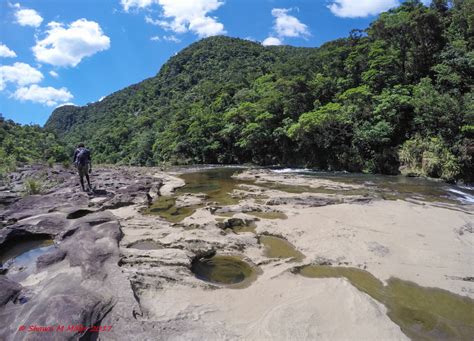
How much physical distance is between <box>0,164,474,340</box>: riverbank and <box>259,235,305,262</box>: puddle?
32mm

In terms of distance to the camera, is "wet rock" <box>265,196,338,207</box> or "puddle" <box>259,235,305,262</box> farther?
"wet rock" <box>265,196,338,207</box>

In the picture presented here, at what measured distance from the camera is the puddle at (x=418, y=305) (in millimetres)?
4969

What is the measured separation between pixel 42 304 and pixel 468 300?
25.7 ft

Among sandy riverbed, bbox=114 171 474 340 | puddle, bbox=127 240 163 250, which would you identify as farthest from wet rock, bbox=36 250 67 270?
puddle, bbox=127 240 163 250

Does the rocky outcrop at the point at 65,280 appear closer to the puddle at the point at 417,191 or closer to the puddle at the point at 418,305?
the puddle at the point at 418,305

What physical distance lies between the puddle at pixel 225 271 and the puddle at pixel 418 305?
136 cm

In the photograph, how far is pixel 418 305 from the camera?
18.6 feet

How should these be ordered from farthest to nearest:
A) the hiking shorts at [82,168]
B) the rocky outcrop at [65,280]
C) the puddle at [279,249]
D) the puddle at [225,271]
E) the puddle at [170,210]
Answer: the hiking shorts at [82,168], the puddle at [170,210], the puddle at [279,249], the puddle at [225,271], the rocky outcrop at [65,280]

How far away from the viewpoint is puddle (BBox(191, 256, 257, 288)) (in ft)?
21.6

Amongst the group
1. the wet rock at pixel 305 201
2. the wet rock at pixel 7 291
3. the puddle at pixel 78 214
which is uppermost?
the wet rock at pixel 7 291

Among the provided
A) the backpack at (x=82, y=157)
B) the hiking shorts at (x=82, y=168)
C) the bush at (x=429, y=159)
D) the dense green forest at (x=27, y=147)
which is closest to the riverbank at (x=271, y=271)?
the hiking shorts at (x=82, y=168)

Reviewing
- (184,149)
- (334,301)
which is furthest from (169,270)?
(184,149)

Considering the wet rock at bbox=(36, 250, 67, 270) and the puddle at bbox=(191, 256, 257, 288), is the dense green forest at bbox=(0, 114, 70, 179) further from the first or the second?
the puddle at bbox=(191, 256, 257, 288)

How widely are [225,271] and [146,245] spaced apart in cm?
268
